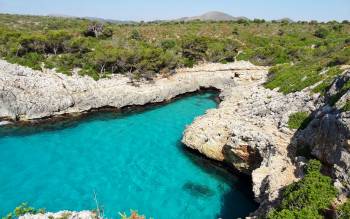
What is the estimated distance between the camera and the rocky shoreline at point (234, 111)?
17.2 m

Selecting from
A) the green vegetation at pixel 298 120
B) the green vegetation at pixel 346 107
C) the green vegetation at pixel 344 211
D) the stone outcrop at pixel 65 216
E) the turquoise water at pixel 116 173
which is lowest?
the turquoise water at pixel 116 173

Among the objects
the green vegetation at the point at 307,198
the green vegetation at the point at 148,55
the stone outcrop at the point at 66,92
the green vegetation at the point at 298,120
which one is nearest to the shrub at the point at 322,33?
the green vegetation at the point at 148,55

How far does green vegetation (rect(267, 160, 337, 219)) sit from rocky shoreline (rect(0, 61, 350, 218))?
2.02 ft

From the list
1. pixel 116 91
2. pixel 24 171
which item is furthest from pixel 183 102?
pixel 24 171

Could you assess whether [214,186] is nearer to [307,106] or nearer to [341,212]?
[307,106]

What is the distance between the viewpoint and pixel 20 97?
110ft

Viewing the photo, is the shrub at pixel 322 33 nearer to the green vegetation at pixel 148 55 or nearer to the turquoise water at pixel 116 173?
the green vegetation at pixel 148 55

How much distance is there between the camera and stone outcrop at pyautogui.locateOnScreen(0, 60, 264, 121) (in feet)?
110

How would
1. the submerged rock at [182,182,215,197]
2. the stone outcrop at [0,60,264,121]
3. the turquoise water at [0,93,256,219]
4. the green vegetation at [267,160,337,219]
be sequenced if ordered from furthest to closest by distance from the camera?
the stone outcrop at [0,60,264,121]
the submerged rock at [182,182,215,197]
the turquoise water at [0,93,256,219]
the green vegetation at [267,160,337,219]

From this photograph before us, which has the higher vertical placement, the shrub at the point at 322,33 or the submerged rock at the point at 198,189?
the shrub at the point at 322,33

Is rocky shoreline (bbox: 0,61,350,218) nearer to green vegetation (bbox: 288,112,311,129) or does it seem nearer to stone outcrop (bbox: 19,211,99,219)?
stone outcrop (bbox: 19,211,99,219)

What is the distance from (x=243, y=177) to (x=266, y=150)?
3.46m

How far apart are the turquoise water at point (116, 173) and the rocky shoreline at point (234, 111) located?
2023 millimetres

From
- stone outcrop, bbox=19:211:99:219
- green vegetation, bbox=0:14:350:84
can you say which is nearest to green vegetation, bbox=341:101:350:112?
green vegetation, bbox=0:14:350:84
